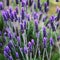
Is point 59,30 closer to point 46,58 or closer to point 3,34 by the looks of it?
point 46,58

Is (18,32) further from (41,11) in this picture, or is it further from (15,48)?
(41,11)

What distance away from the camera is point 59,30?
3.13 m

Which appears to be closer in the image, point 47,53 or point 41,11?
point 47,53

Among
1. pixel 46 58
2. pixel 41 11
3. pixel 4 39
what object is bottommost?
pixel 46 58

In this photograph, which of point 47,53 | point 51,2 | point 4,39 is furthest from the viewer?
point 51,2

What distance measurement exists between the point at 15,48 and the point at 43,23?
57 centimetres

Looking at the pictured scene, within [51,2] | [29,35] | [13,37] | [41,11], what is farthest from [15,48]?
[51,2]

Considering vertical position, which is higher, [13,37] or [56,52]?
[13,37]

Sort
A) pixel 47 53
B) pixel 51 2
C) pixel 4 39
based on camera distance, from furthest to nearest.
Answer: pixel 51 2
pixel 4 39
pixel 47 53

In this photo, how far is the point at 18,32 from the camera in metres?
2.94

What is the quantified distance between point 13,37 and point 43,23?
52 cm

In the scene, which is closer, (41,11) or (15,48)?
(15,48)

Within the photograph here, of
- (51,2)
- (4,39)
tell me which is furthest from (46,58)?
(51,2)

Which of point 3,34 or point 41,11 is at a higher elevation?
point 41,11
